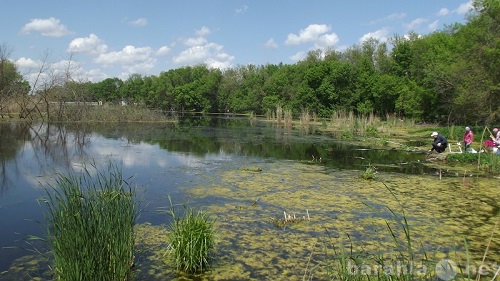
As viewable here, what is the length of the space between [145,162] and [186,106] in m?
90.9

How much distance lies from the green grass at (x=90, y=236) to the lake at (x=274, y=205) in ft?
1.81

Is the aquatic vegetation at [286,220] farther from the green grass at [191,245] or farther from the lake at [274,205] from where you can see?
the green grass at [191,245]

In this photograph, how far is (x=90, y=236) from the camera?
216 inches

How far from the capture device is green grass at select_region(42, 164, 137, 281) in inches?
207

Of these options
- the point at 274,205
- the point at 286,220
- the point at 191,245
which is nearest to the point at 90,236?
the point at 191,245

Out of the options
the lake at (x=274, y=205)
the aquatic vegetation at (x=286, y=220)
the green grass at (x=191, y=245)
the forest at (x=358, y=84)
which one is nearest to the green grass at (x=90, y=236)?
the lake at (x=274, y=205)

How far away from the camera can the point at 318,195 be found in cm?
1248

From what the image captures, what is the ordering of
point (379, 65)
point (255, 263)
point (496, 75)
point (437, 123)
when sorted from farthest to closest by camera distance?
point (379, 65), point (437, 123), point (496, 75), point (255, 263)

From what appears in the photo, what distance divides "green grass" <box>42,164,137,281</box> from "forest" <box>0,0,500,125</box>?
97.4ft

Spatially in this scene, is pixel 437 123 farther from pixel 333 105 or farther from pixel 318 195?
pixel 318 195

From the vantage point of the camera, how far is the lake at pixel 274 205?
718 centimetres

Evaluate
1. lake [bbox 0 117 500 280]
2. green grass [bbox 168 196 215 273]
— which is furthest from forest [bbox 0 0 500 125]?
green grass [bbox 168 196 215 273]

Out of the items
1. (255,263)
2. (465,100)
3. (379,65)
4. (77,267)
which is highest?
(379,65)

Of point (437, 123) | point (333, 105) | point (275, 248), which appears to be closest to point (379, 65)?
point (333, 105)
